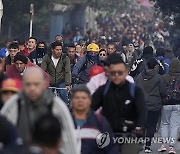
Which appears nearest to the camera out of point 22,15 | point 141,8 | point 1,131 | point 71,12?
point 1,131

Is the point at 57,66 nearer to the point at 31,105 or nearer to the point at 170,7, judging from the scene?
the point at 31,105

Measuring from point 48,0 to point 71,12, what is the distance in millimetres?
15337

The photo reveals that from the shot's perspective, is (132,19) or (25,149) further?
(132,19)

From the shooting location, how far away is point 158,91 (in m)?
15.3

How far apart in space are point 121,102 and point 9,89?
5.24 feet

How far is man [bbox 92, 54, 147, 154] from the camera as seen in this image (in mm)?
10195

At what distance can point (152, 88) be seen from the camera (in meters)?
15.2

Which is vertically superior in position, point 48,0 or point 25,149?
point 48,0

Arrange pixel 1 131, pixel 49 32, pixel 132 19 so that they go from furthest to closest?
1. pixel 132 19
2. pixel 49 32
3. pixel 1 131

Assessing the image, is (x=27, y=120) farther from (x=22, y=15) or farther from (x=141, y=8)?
(x=141, y=8)

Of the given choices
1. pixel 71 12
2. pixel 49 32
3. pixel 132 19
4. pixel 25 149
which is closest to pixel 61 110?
pixel 25 149

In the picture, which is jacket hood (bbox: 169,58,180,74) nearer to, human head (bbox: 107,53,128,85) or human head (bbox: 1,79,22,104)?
human head (bbox: 107,53,128,85)

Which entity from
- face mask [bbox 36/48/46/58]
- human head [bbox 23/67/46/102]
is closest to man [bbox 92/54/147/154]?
human head [bbox 23/67/46/102]

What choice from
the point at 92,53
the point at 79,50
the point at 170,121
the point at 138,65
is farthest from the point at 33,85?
the point at 79,50
